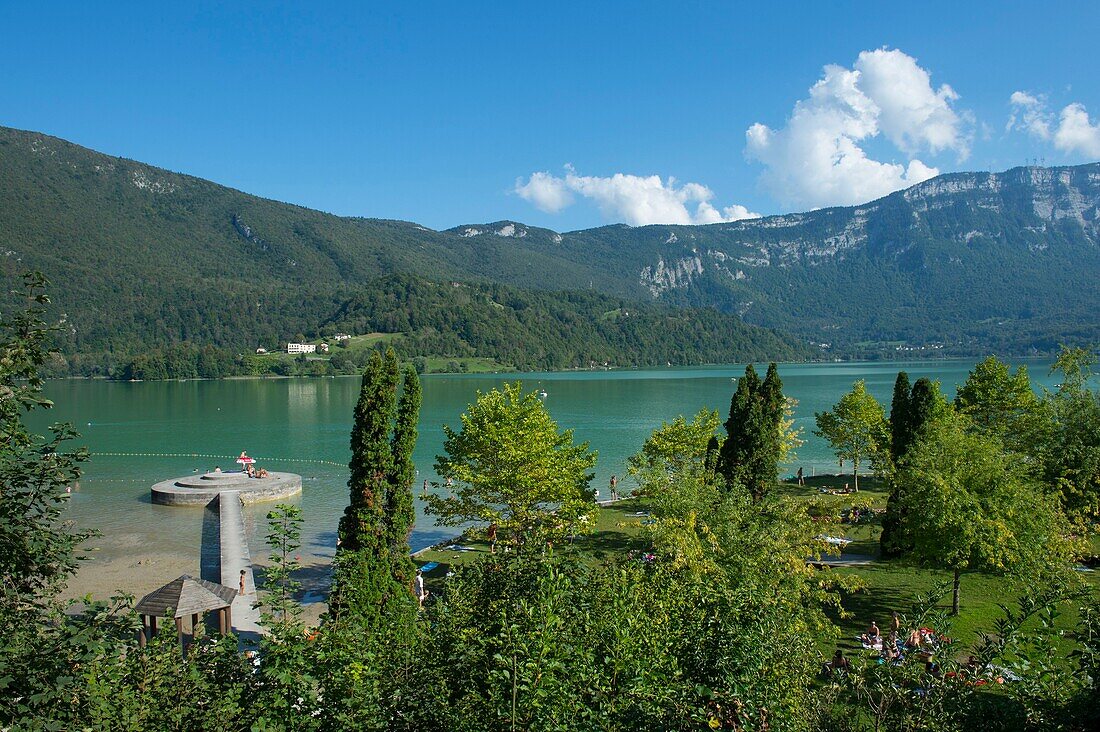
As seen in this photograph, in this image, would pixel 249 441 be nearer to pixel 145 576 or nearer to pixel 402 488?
pixel 145 576

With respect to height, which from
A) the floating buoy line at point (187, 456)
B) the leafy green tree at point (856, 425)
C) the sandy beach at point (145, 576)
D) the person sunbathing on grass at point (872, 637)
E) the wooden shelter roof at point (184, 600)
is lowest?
the floating buoy line at point (187, 456)

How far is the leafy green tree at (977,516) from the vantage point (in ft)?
53.6

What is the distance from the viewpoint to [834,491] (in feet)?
128

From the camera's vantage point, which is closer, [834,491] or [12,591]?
[12,591]

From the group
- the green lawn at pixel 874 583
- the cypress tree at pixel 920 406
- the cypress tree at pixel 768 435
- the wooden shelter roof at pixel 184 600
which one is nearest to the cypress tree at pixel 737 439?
the cypress tree at pixel 768 435

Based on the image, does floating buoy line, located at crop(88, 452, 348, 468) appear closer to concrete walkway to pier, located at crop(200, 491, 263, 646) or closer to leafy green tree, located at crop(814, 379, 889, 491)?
concrete walkway to pier, located at crop(200, 491, 263, 646)

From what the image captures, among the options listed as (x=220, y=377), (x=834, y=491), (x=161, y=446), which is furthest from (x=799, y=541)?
(x=220, y=377)

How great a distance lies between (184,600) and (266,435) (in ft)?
203

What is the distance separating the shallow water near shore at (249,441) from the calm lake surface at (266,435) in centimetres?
14

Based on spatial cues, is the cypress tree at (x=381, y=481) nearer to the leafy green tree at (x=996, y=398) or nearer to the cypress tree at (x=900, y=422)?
the cypress tree at (x=900, y=422)

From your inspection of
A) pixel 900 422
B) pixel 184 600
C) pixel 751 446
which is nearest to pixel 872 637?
pixel 751 446

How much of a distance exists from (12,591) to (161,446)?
66238mm

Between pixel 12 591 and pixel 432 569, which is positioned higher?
pixel 12 591

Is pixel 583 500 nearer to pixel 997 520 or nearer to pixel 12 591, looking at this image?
pixel 997 520
